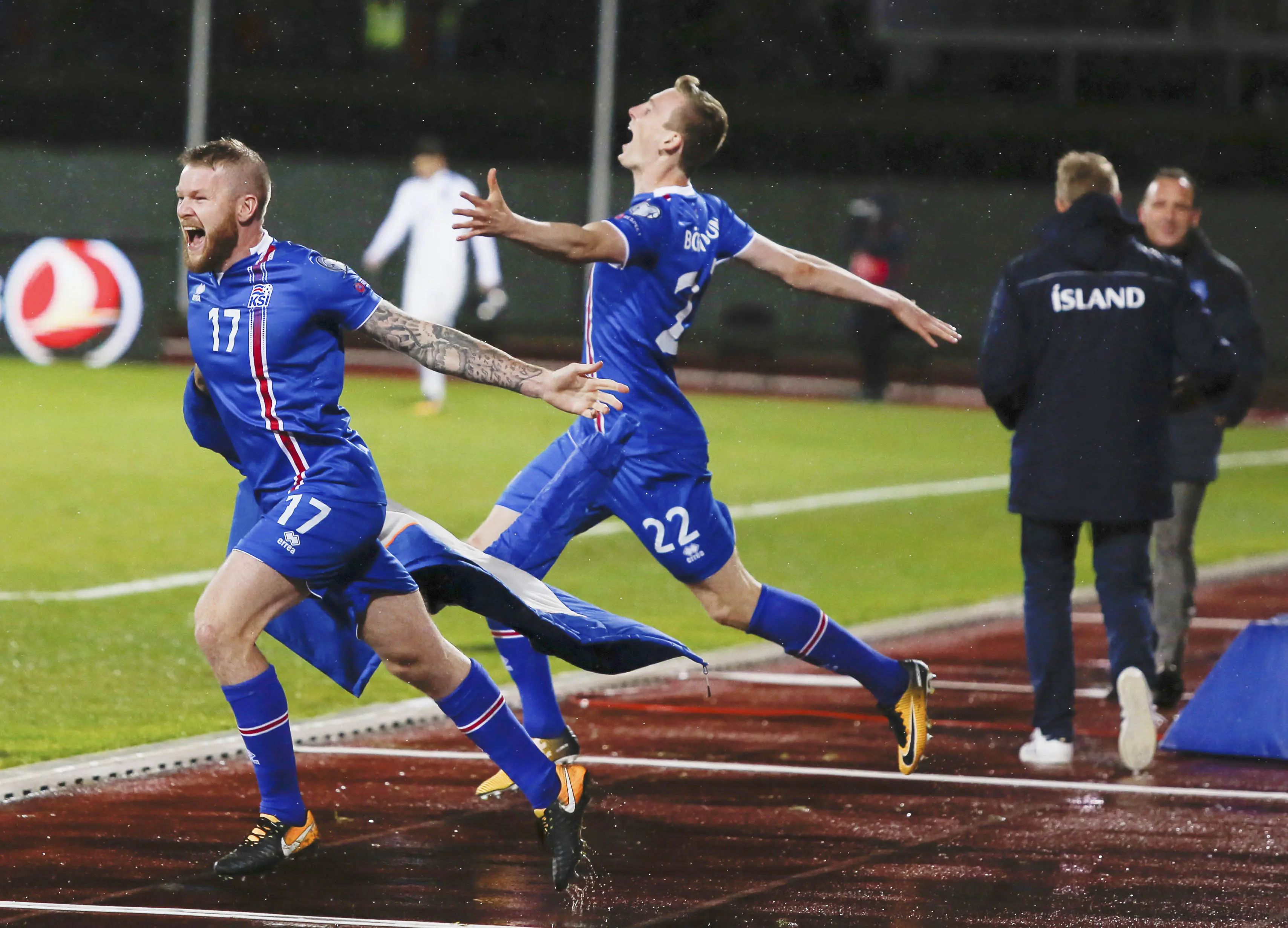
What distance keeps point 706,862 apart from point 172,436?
13924mm

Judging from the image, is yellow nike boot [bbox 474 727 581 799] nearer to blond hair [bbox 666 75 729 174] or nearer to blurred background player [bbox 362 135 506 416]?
blond hair [bbox 666 75 729 174]

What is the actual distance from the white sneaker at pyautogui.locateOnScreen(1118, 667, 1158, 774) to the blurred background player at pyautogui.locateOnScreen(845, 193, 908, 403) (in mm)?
18398

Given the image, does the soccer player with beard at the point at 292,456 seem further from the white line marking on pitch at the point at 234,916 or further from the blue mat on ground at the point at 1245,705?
the blue mat on ground at the point at 1245,705

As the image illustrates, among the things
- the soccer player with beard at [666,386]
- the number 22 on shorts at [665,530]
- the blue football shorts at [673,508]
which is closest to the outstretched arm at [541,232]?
the soccer player with beard at [666,386]

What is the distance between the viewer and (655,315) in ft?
22.1

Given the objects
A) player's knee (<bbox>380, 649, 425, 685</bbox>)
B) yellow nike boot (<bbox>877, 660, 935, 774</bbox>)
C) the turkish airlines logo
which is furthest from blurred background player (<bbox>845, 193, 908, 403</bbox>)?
player's knee (<bbox>380, 649, 425, 685</bbox>)

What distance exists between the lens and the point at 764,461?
18984mm

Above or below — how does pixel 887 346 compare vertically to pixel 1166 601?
below

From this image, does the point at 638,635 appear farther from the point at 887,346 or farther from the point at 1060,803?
the point at 887,346

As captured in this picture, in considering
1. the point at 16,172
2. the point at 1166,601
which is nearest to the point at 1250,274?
the point at 16,172

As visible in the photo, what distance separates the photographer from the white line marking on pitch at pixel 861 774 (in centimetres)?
721

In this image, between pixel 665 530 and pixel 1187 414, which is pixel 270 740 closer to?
pixel 665 530

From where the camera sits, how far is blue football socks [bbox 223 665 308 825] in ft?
18.3

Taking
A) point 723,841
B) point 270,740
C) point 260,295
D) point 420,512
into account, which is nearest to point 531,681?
point 723,841
